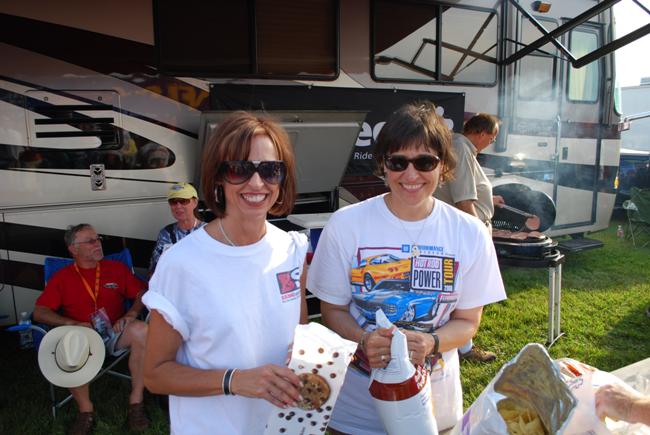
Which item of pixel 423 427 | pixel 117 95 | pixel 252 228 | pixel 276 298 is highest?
pixel 117 95

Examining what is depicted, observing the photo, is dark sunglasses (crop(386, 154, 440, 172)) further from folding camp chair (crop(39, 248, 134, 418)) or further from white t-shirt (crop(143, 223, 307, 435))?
folding camp chair (crop(39, 248, 134, 418))

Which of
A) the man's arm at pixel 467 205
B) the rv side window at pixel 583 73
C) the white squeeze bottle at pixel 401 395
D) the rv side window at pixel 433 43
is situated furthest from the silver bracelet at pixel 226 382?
the rv side window at pixel 583 73

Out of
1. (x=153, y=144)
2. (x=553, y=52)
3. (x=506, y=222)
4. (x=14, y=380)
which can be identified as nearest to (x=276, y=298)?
(x=153, y=144)

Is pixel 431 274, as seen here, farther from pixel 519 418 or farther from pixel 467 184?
pixel 467 184

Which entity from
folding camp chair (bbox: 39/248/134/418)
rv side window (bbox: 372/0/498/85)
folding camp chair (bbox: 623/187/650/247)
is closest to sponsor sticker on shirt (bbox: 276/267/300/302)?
folding camp chair (bbox: 39/248/134/418)

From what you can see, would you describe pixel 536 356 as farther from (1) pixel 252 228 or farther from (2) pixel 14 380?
(2) pixel 14 380

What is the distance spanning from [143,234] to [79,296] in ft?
2.27

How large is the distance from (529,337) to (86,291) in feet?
11.2

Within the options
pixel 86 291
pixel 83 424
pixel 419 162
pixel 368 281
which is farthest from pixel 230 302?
pixel 86 291

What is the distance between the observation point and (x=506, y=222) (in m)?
5.06

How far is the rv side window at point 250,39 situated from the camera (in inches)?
142

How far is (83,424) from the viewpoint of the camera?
2887 millimetres

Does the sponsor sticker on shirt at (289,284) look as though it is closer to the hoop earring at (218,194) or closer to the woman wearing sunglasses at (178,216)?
the hoop earring at (218,194)

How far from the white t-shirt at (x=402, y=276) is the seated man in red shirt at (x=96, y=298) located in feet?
6.44
